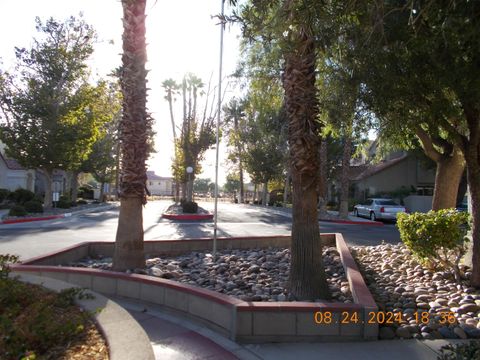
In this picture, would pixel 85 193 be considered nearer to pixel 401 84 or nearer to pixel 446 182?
pixel 446 182

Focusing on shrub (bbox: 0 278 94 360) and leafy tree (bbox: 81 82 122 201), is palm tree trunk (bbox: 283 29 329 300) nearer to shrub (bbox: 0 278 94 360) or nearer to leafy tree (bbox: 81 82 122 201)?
shrub (bbox: 0 278 94 360)

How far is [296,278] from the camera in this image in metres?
6.36

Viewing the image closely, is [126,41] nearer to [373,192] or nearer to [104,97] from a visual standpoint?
[104,97]

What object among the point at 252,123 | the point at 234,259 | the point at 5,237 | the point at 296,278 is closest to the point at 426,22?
the point at 296,278

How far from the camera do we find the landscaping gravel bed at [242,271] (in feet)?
22.1

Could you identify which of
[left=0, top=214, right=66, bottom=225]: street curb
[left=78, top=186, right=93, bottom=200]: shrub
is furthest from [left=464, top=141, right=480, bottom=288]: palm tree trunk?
[left=78, top=186, right=93, bottom=200]: shrub

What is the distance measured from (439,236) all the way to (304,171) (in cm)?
272

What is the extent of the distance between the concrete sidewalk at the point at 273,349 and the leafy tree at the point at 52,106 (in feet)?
82.1

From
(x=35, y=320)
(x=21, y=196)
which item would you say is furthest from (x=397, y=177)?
(x=35, y=320)

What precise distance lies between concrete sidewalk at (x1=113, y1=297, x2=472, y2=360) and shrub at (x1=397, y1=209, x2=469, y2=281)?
2534mm

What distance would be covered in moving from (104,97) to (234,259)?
28.3 m

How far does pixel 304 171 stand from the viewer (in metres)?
6.21

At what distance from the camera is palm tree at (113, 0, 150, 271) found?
26.7ft

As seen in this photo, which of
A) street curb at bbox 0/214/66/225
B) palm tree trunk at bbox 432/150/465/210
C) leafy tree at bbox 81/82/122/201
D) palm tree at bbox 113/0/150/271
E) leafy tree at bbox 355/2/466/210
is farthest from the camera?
leafy tree at bbox 81/82/122/201
